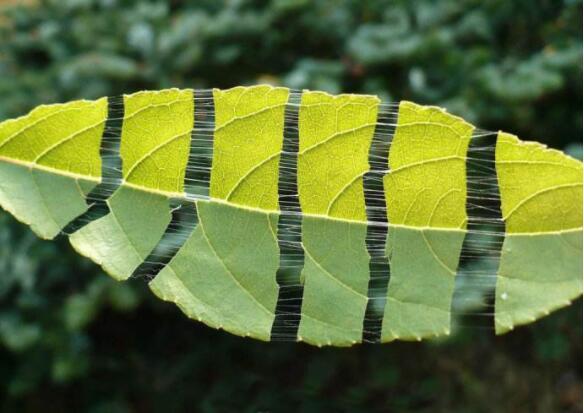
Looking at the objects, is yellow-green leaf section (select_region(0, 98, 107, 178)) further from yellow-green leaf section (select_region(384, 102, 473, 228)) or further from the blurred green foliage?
the blurred green foliage

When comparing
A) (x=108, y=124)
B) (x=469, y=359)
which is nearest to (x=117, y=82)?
(x=469, y=359)

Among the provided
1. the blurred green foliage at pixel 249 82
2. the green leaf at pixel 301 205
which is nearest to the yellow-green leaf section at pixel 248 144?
the green leaf at pixel 301 205

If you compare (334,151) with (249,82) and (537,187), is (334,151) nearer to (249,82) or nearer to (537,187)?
(537,187)

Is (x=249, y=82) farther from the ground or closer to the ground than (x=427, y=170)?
closer to the ground

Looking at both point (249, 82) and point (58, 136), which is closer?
point (58, 136)

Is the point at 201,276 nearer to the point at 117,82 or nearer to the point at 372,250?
the point at 372,250

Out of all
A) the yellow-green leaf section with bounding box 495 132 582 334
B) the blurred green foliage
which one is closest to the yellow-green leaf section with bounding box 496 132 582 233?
the yellow-green leaf section with bounding box 495 132 582 334

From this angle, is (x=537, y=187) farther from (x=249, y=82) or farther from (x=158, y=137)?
(x=249, y=82)

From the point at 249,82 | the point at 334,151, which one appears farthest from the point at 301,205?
the point at 249,82
